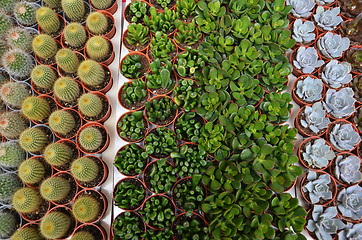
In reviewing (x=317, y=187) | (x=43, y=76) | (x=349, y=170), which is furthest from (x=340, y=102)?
(x=43, y=76)

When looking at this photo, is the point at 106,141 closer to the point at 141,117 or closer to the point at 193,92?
the point at 141,117

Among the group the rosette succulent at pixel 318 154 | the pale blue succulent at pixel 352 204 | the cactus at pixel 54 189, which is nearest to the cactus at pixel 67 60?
the cactus at pixel 54 189

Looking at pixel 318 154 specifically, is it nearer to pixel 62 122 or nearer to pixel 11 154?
pixel 62 122

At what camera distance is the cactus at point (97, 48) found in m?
1.99

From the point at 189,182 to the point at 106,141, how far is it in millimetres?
821

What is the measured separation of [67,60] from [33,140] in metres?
0.73

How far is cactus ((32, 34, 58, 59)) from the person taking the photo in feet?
6.64

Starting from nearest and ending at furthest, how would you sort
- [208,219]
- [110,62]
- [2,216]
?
1. [208,219]
2. [2,216]
3. [110,62]

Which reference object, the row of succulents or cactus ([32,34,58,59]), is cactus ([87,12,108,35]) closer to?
the row of succulents

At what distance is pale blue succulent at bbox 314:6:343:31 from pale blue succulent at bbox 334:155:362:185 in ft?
4.07

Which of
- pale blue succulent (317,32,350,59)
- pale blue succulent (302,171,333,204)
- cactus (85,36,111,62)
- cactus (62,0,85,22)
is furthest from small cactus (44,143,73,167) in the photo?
pale blue succulent (317,32,350,59)

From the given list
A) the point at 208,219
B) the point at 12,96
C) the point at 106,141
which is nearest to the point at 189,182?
the point at 208,219

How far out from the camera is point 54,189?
5.55 feet

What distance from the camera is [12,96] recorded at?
6.61 ft
